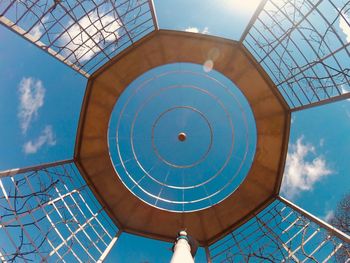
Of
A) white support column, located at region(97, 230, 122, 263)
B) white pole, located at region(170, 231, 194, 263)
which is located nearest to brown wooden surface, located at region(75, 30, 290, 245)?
white support column, located at region(97, 230, 122, 263)

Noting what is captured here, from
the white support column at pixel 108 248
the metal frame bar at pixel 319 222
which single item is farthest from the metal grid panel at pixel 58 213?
the metal frame bar at pixel 319 222

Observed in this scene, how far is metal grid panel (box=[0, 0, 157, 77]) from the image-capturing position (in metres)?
12.0

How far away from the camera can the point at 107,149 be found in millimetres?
18516

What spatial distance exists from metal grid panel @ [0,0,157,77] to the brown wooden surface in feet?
2.51

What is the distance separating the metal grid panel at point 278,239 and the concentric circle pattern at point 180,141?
2451 mm

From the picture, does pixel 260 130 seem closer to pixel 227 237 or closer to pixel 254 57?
pixel 254 57

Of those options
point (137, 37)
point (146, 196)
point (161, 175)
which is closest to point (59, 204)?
point (146, 196)

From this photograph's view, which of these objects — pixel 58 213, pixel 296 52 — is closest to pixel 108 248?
pixel 58 213

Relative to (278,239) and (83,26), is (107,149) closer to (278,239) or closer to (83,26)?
(83,26)

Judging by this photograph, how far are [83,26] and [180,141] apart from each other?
27.8ft

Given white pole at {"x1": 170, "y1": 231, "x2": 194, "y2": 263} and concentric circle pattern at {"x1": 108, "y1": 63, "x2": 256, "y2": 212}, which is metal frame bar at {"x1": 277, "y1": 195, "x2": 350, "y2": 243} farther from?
white pole at {"x1": 170, "y1": 231, "x2": 194, "y2": 263}

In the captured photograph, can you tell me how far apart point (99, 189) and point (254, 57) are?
1175cm

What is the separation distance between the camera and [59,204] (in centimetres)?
1658

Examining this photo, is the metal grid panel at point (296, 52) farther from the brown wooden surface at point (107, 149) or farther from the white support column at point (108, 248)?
the white support column at point (108, 248)
